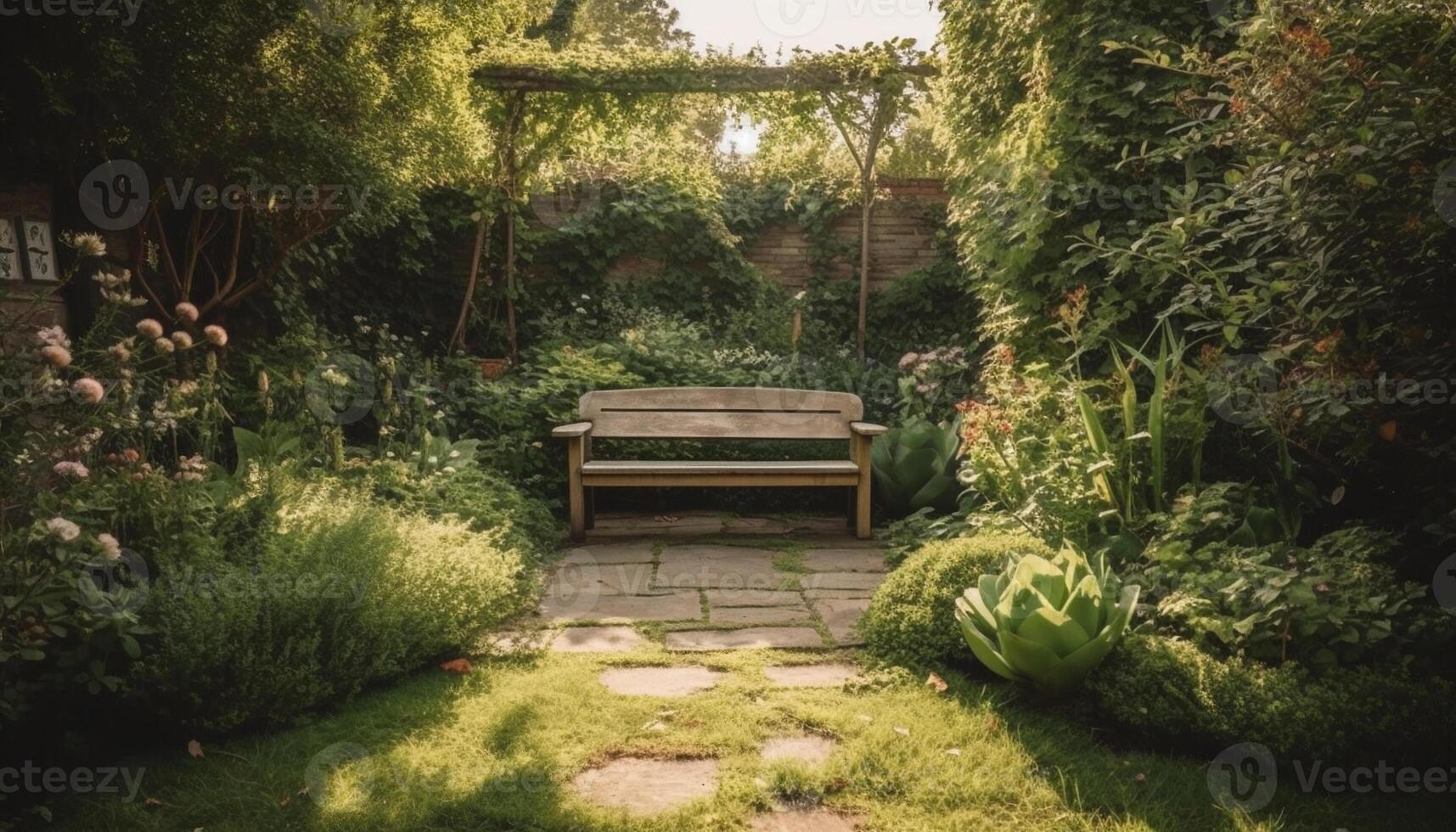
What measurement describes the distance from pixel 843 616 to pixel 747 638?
1.75 ft

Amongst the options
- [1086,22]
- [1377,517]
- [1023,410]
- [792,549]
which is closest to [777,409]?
[792,549]

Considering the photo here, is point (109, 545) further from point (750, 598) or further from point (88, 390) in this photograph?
point (750, 598)

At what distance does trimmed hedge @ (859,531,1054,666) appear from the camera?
11.2ft

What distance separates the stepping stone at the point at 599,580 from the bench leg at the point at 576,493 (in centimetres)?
55

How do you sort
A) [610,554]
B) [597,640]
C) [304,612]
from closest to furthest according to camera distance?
[304,612] < [597,640] < [610,554]

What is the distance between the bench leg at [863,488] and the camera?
562cm

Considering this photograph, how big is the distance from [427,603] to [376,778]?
896 mm

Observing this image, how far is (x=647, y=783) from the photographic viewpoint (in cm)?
259

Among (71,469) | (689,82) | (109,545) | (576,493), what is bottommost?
(576,493)

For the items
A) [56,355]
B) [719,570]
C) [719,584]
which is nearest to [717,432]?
[719,570]

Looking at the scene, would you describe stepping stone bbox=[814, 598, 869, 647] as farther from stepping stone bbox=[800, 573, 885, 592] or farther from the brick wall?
the brick wall

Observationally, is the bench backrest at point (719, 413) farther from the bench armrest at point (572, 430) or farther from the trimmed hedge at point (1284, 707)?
the trimmed hedge at point (1284, 707)

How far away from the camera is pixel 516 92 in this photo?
24.7ft

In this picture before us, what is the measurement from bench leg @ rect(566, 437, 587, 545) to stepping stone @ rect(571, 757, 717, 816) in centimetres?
293
